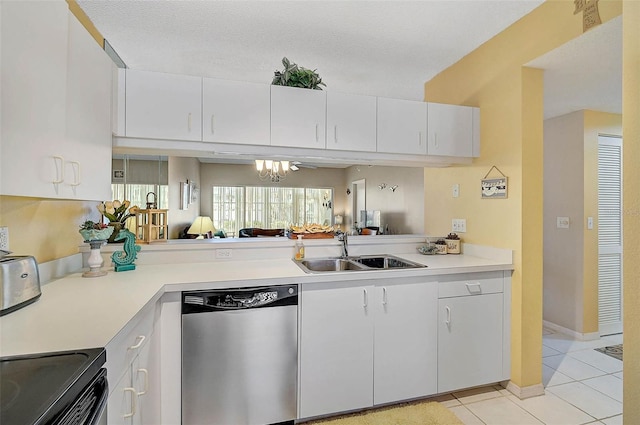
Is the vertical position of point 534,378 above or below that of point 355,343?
below

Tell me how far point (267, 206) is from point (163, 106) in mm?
5850

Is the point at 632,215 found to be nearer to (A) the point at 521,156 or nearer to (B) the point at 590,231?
(A) the point at 521,156

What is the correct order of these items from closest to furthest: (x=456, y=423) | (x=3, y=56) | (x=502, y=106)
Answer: (x=3, y=56), (x=456, y=423), (x=502, y=106)

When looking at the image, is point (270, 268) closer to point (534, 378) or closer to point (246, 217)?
point (534, 378)

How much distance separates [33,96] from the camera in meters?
1.07

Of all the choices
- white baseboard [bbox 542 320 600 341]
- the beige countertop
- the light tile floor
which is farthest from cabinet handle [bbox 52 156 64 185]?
white baseboard [bbox 542 320 600 341]

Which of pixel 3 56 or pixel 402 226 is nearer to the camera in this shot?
pixel 3 56

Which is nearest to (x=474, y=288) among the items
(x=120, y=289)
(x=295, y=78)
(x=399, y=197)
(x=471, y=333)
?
(x=471, y=333)

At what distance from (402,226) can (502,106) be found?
9.04ft

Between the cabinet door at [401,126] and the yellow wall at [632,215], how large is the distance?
4.37ft

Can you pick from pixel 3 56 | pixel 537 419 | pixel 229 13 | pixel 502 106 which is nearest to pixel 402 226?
pixel 502 106

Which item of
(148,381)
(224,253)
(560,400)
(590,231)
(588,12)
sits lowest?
(560,400)

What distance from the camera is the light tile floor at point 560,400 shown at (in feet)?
6.30

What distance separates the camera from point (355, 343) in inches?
73.7
